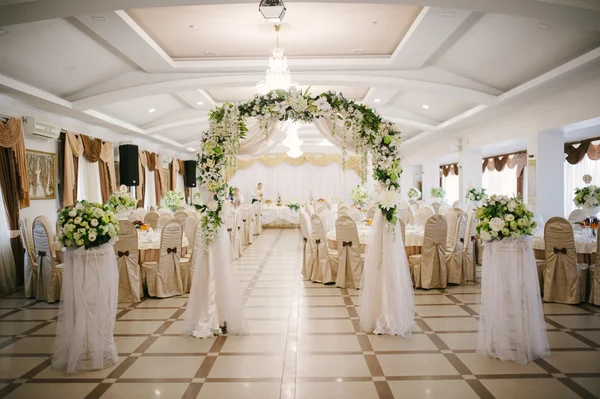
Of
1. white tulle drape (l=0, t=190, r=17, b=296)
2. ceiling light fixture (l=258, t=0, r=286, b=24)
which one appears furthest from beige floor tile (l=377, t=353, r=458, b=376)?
white tulle drape (l=0, t=190, r=17, b=296)

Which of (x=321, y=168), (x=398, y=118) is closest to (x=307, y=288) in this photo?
(x=398, y=118)

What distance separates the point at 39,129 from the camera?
7566 millimetres

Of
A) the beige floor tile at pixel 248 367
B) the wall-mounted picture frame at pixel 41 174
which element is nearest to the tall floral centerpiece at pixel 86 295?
the beige floor tile at pixel 248 367

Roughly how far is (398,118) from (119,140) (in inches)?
297

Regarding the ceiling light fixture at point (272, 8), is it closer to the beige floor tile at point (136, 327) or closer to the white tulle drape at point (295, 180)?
the beige floor tile at point (136, 327)

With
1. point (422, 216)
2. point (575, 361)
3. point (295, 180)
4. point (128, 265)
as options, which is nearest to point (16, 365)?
point (128, 265)

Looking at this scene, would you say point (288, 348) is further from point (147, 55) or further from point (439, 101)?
point (439, 101)

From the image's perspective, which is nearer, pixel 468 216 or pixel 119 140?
pixel 468 216

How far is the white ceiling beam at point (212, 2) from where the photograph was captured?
411 centimetres

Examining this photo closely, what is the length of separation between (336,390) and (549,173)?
680cm

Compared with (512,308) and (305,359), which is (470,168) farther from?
(305,359)

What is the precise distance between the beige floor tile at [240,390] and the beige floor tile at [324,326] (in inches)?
50.3

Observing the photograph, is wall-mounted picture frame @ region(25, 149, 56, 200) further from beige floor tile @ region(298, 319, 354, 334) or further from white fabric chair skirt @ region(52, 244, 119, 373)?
beige floor tile @ region(298, 319, 354, 334)

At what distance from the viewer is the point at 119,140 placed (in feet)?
37.2
